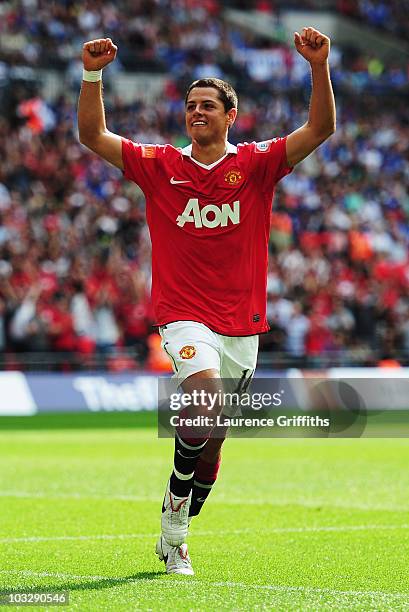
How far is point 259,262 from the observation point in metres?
7.87

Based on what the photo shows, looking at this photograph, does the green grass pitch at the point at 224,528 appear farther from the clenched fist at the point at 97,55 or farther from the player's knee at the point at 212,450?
the clenched fist at the point at 97,55

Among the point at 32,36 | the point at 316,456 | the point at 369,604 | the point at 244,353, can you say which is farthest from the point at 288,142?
the point at 32,36

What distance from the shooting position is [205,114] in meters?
7.79

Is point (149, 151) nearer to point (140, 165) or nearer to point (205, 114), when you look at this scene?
point (140, 165)

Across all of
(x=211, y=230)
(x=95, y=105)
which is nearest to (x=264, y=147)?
(x=211, y=230)

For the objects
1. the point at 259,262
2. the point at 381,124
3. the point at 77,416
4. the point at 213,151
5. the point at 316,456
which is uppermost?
the point at 213,151

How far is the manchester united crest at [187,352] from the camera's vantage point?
7.41 meters

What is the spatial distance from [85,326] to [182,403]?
1627cm

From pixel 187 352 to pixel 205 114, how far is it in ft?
4.91

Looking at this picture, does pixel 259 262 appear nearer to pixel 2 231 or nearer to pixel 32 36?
pixel 2 231

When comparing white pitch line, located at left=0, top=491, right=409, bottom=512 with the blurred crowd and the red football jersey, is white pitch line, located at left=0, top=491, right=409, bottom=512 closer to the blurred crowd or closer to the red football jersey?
the red football jersey

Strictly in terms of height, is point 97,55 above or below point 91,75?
above

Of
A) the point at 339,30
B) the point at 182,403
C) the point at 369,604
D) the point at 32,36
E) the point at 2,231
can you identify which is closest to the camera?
the point at 369,604

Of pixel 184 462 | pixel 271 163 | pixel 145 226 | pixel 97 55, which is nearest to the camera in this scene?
pixel 184 462
